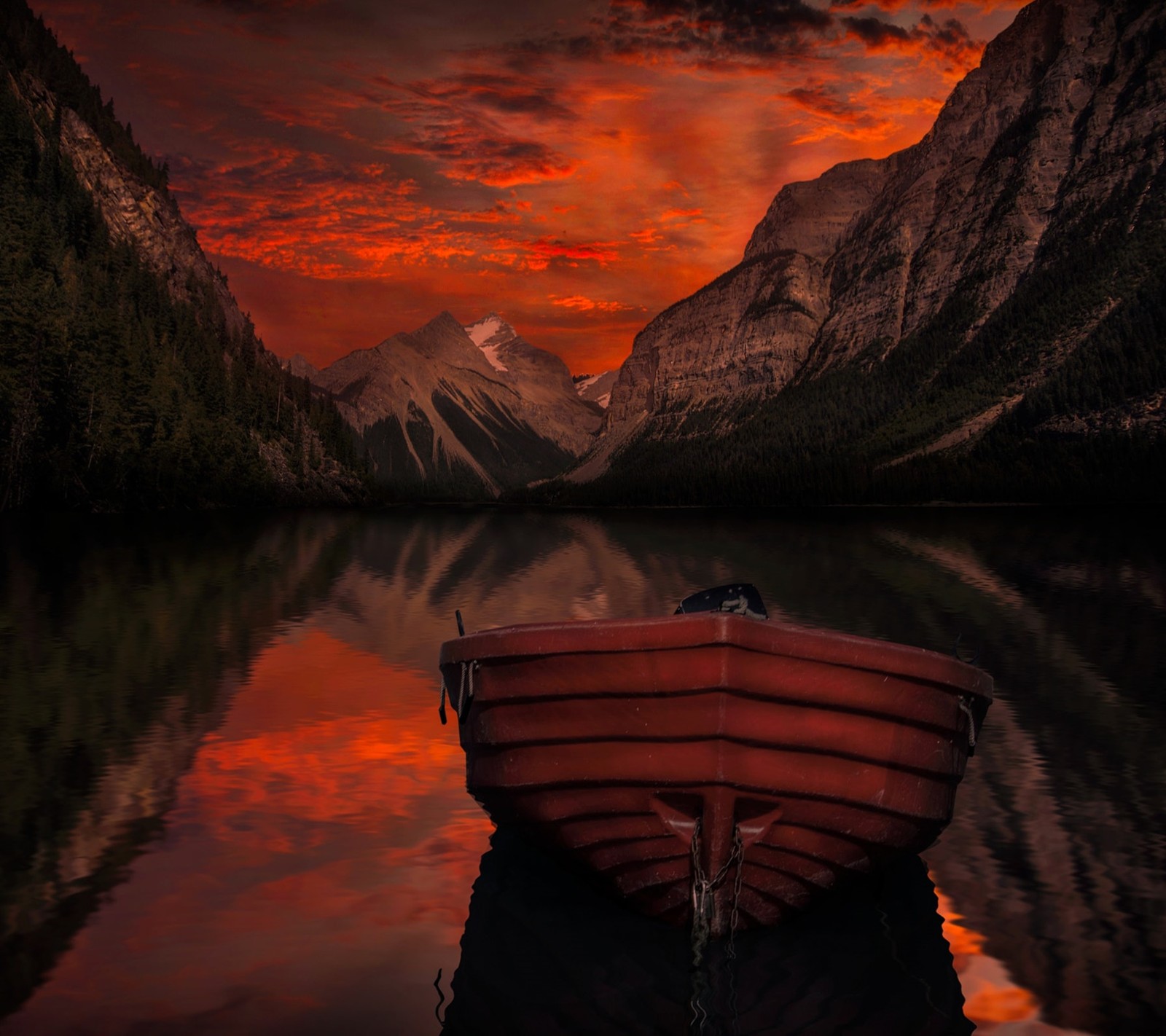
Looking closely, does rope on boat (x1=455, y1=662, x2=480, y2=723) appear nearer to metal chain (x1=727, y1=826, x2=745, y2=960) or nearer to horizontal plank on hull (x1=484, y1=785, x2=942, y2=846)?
horizontal plank on hull (x1=484, y1=785, x2=942, y2=846)

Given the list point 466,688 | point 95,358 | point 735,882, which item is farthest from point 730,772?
point 95,358

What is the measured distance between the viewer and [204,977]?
27.6 ft

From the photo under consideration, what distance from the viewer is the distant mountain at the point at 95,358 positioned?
105 metres

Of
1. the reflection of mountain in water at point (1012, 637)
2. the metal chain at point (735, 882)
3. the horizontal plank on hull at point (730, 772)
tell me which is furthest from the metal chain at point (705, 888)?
the reflection of mountain in water at point (1012, 637)

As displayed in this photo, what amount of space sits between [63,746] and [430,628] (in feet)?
57.1

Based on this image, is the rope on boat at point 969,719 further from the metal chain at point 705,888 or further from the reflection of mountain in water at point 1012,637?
the metal chain at point 705,888

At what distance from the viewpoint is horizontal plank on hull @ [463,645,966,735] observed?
8.61 meters

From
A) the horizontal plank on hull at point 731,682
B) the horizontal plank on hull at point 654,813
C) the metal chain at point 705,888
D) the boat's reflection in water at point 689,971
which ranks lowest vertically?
the boat's reflection in water at point 689,971

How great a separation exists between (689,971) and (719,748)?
1.85m

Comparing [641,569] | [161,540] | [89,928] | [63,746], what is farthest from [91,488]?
[89,928]

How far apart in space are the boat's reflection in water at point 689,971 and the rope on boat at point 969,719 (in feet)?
5.37

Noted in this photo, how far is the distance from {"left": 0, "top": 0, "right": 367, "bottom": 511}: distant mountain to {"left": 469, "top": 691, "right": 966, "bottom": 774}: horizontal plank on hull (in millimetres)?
101724

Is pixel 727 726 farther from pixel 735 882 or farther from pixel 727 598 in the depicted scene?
pixel 727 598

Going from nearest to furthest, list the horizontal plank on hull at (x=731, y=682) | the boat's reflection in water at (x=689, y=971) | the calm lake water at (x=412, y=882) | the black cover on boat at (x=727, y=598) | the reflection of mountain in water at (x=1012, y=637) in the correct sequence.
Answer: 1. the boat's reflection in water at (x=689, y=971)
2. the calm lake water at (x=412, y=882)
3. the horizontal plank on hull at (x=731, y=682)
4. the reflection of mountain in water at (x=1012, y=637)
5. the black cover on boat at (x=727, y=598)
